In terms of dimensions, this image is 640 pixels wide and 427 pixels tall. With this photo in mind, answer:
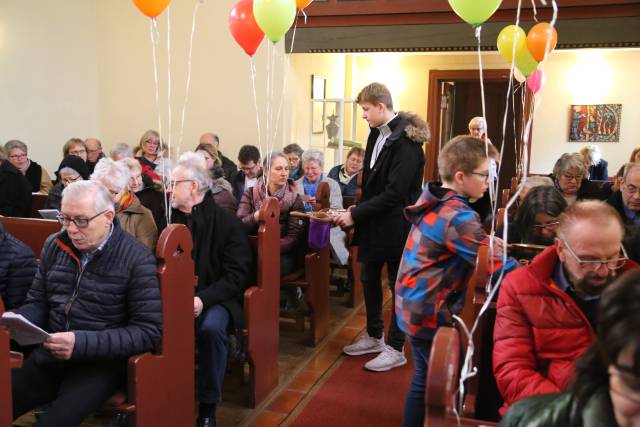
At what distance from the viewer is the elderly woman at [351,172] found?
592 centimetres

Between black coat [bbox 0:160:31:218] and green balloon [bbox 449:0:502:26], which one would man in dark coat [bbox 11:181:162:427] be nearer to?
green balloon [bbox 449:0:502:26]

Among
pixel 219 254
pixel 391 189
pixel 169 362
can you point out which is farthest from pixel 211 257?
pixel 391 189

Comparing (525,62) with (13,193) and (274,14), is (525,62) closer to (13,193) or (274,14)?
(274,14)

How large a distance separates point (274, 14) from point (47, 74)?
5.41 m

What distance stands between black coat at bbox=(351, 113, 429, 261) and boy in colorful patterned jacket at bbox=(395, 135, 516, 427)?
3.94 ft

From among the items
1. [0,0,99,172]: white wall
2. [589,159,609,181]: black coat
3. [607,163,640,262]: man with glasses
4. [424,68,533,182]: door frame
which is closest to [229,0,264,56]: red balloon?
[607,163,640,262]: man with glasses

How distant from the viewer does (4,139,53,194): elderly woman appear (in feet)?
21.8

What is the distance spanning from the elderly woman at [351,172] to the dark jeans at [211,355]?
3037mm

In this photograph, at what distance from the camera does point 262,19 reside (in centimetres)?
419

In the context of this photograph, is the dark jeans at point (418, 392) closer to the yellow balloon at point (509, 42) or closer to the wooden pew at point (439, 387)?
the wooden pew at point (439, 387)

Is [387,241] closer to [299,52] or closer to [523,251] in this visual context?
[523,251]

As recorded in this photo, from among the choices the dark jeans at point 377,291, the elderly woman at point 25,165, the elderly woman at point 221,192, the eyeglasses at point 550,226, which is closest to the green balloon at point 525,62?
the dark jeans at point 377,291

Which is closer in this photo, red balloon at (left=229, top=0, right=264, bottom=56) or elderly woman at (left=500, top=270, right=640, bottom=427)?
elderly woman at (left=500, top=270, right=640, bottom=427)

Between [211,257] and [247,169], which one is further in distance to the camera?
[247,169]
